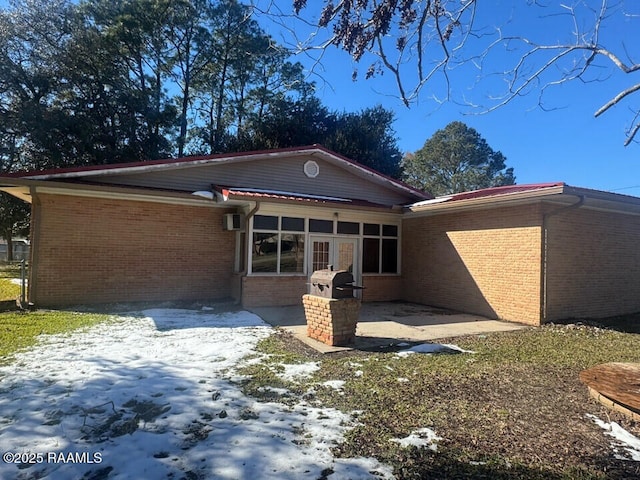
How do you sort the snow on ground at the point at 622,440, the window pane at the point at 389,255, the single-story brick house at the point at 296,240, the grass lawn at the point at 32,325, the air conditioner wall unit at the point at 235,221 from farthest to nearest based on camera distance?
1. the window pane at the point at 389,255
2. the air conditioner wall unit at the point at 235,221
3. the single-story brick house at the point at 296,240
4. the grass lawn at the point at 32,325
5. the snow on ground at the point at 622,440

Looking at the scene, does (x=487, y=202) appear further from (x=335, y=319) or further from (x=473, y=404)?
(x=473, y=404)

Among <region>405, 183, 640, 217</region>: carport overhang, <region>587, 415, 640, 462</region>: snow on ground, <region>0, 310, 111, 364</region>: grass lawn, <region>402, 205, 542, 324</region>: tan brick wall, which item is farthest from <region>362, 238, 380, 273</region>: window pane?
<region>587, 415, 640, 462</region>: snow on ground

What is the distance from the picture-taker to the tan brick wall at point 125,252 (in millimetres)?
9211

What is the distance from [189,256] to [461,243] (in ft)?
24.9

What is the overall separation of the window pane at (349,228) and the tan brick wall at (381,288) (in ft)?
4.79

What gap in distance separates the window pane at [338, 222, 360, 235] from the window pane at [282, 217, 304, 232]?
133 centimetres

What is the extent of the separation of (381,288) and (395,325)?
4.09 m

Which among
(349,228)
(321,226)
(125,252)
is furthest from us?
(349,228)

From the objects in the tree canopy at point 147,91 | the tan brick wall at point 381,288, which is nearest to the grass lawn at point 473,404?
the tan brick wall at point 381,288

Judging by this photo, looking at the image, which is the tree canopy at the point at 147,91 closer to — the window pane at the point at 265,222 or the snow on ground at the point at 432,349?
the window pane at the point at 265,222

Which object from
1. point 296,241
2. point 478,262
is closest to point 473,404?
point 478,262

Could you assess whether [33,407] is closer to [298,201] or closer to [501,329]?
[298,201]

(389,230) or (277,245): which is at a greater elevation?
(389,230)

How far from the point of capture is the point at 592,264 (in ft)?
30.8
